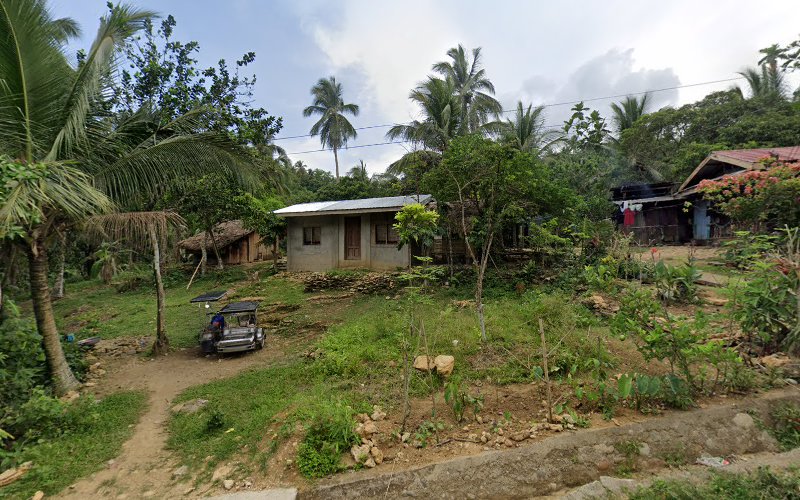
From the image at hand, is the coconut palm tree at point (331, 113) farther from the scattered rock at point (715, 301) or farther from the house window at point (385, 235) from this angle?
the scattered rock at point (715, 301)

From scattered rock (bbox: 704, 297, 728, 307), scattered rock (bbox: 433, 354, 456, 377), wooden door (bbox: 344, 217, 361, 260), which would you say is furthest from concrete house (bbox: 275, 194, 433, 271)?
scattered rock (bbox: 433, 354, 456, 377)

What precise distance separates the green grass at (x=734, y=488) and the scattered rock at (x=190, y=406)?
16.5 feet

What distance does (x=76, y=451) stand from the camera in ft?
12.6

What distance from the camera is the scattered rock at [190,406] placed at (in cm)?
482

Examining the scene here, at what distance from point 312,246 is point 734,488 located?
14.6 metres

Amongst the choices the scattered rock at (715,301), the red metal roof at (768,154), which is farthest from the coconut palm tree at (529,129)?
the scattered rock at (715,301)

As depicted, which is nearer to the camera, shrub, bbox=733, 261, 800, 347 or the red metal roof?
shrub, bbox=733, 261, 800, 347

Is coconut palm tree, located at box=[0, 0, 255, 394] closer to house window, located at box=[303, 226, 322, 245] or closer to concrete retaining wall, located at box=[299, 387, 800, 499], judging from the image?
concrete retaining wall, located at box=[299, 387, 800, 499]

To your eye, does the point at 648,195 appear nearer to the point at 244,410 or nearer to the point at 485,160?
the point at 485,160

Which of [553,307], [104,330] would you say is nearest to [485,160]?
[553,307]

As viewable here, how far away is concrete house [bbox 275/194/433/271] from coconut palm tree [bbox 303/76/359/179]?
1510 centimetres

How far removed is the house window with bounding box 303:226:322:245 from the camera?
1556 cm

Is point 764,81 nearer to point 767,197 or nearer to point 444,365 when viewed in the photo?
point 767,197

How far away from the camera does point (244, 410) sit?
15.4 ft
